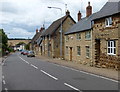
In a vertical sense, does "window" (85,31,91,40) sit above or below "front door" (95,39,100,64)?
above

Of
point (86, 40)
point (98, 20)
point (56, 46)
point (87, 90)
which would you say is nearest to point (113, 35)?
point (98, 20)

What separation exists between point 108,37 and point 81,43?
Result: 9.90m

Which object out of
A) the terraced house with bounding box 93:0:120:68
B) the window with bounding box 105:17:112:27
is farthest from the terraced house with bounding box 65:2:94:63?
the window with bounding box 105:17:112:27

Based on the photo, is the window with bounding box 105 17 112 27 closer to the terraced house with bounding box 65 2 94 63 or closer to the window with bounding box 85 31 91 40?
the terraced house with bounding box 65 2 94 63

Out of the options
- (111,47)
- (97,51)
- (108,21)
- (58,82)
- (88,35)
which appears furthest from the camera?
(88,35)

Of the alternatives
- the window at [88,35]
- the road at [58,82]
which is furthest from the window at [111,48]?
the window at [88,35]

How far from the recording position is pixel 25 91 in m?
10.3

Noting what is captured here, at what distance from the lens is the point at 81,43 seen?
3131 centimetres

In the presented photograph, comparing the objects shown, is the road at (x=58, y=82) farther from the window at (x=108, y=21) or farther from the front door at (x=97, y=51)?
the front door at (x=97, y=51)

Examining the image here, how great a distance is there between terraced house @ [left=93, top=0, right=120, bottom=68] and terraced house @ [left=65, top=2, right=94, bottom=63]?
112 inches

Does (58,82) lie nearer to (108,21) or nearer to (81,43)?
(108,21)

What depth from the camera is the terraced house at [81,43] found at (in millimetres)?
28375

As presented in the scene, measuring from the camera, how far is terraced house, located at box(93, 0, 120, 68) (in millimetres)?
20094

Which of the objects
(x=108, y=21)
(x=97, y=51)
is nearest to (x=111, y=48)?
(x=108, y=21)
